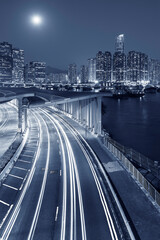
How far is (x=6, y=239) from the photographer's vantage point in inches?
448

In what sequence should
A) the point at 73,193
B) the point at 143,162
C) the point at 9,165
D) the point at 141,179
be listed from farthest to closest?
the point at 143,162, the point at 9,165, the point at 141,179, the point at 73,193

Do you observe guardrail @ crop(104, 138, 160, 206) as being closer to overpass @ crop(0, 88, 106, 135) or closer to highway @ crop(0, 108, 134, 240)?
highway @ crop(0, 108, 134, 240)

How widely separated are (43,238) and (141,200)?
6.43 m

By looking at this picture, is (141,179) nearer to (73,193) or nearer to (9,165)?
(73,193)

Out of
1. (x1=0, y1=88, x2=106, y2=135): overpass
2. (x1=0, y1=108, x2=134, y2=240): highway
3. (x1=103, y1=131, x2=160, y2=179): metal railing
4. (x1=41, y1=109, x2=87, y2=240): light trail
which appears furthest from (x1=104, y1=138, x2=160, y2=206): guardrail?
(x1=0, y1=88, x2=106, y2=135): overpass

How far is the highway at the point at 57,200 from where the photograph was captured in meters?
11.9

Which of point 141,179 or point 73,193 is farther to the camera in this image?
point 141,179

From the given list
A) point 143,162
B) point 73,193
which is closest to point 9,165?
point 73,193

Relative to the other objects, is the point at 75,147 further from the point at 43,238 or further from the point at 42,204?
the point at 43,238

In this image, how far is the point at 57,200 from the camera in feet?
50.0

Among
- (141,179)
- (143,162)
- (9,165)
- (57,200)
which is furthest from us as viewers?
(143,162)

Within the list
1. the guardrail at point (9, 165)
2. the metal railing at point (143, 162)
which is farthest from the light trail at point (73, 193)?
the metal railing at point (143, 162)

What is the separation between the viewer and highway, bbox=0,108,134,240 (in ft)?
39.1

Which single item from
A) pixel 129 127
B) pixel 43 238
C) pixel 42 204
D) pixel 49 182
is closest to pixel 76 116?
pixel 129 127
